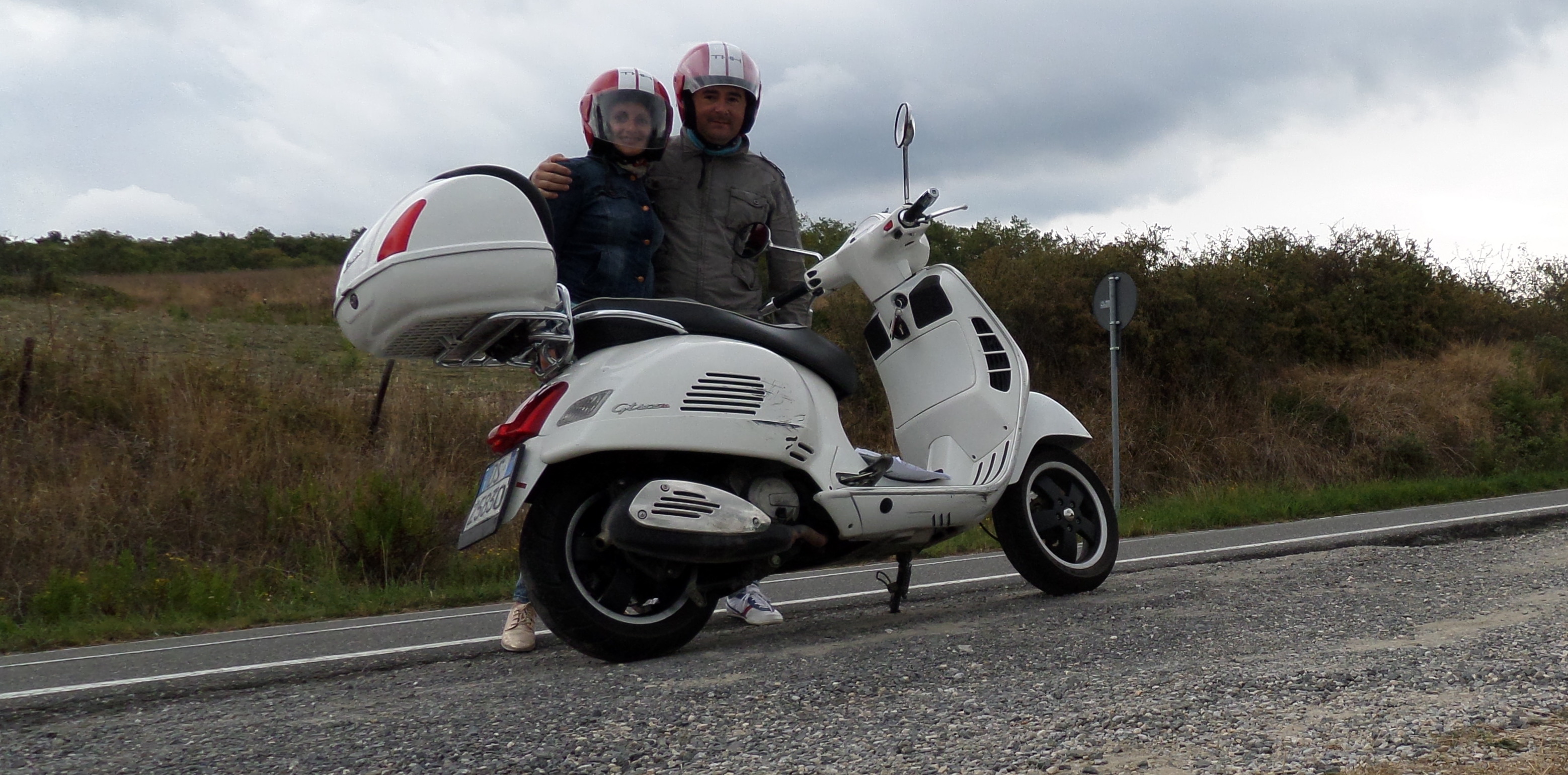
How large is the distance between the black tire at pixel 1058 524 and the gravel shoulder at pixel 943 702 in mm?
257

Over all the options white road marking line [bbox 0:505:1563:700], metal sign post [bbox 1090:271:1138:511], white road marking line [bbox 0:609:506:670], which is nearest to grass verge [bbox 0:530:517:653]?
white road marking line [bbox 0:609:506:670]

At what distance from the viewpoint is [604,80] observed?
4391 millimetres

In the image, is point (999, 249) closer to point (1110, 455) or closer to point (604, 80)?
point (1110, 455)

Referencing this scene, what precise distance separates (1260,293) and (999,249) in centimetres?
411

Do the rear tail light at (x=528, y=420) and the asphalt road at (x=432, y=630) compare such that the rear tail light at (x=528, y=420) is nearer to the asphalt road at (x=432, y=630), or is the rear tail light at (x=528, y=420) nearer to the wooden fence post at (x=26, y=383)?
the asphalt road at (x=432, y=630)

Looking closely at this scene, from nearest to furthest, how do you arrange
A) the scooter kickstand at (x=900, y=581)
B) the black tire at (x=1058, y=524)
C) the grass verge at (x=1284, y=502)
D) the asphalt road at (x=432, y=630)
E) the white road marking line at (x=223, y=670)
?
the white road marking line at (x=223, y=670) < the asphalt road at (x=432, y=630) < the scooter kickstand at (x=900, y=581) < the black tire at (x=1058, y=524) < the grass verge at (x=1284, y=502)

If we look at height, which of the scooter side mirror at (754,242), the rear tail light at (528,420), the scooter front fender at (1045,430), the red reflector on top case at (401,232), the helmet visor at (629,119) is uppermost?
the helmet visor at (629,119)

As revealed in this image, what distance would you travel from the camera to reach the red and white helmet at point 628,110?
4.36 metres

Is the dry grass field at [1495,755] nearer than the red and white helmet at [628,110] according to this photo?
Yes

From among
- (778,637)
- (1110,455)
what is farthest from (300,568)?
(1110,455)

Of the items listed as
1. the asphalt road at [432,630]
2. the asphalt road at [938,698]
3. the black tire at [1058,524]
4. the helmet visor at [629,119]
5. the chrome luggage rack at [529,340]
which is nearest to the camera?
the asphalt road at [938,698]

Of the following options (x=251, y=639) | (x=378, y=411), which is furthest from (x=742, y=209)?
(x=378, y=411)

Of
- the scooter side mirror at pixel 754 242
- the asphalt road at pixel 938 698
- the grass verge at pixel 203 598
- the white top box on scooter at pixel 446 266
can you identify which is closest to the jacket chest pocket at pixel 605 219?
the scooter side mirror at pixel 754 242

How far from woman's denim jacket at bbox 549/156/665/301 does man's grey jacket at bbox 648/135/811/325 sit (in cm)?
27
